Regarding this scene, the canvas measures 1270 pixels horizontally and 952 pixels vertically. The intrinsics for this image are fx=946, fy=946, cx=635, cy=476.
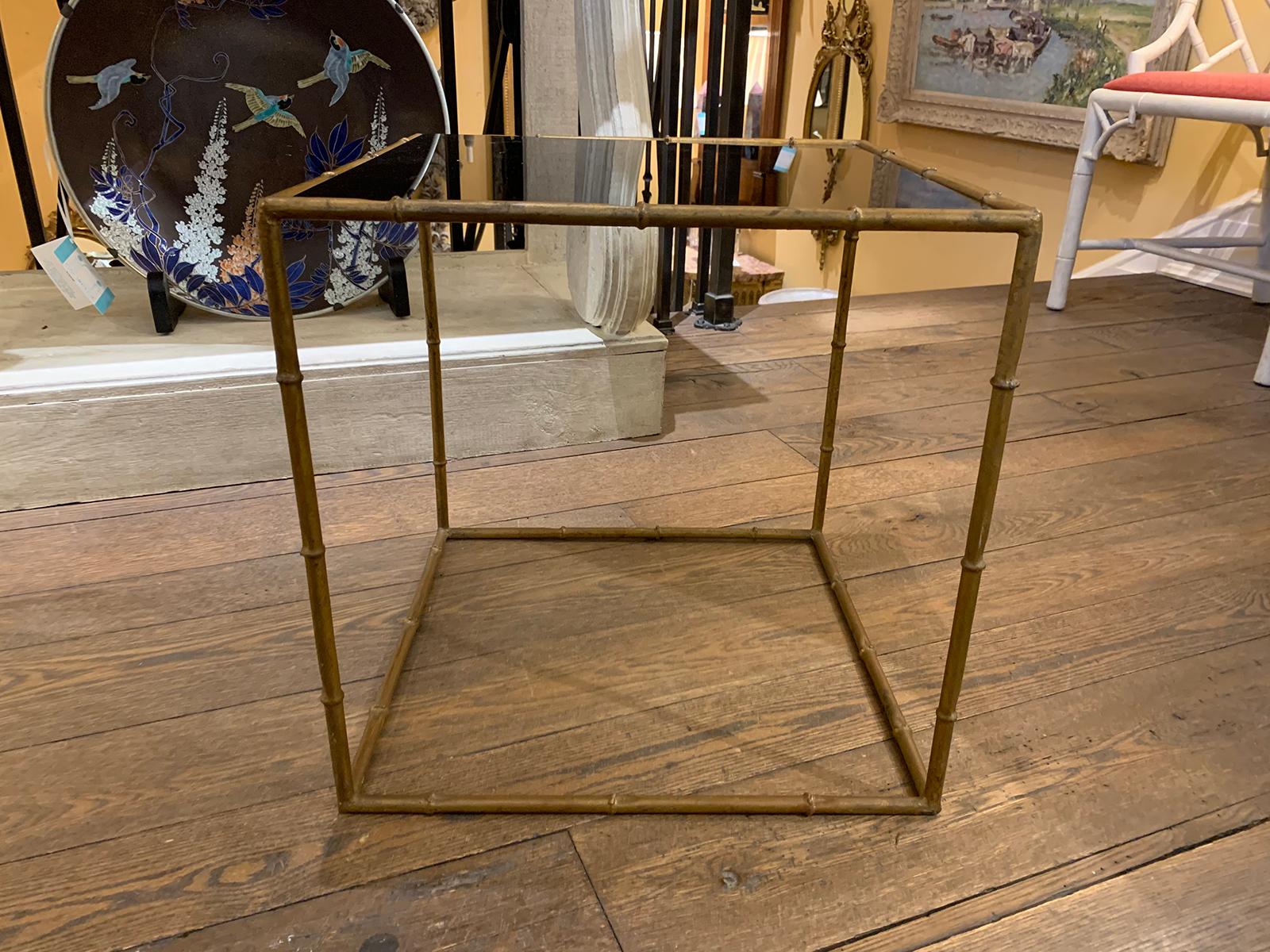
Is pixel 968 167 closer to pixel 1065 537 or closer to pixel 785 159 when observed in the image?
pixel 1065 537

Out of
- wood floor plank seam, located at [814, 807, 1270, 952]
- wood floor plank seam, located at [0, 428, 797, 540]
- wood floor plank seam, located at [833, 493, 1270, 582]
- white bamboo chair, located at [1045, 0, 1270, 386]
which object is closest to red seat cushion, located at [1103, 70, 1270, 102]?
white bamboo chair, located at [1045, 0, 1270, 386]

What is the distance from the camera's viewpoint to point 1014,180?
3.06 m

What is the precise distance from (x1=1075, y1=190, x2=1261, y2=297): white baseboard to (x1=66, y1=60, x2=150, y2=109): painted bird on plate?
2.29 meters

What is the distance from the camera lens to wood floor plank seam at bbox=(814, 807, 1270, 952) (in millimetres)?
702

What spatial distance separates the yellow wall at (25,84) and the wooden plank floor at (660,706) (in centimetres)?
181

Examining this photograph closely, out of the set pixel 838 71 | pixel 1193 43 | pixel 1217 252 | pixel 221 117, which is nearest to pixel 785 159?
pixel 221 117

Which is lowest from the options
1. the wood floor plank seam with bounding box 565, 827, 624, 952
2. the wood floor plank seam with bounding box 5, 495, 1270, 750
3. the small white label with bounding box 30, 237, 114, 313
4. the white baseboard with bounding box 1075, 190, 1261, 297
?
the wood floor plank seam with bounding box 5, 495, 1270, 750

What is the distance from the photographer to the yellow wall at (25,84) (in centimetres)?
246

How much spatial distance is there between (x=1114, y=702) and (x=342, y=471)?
3.43ft

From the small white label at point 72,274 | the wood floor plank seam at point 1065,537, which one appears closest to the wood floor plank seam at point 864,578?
the wood floor plank seam at point 1065,537

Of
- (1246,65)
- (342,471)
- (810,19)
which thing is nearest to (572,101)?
(342,471)

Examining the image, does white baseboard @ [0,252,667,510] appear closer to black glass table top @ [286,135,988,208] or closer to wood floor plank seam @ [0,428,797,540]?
wood floor plank seam @ [0,428,797,540]

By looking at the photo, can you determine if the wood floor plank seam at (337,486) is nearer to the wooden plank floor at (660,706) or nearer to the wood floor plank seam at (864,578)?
the wooden plank floor at (660,706)

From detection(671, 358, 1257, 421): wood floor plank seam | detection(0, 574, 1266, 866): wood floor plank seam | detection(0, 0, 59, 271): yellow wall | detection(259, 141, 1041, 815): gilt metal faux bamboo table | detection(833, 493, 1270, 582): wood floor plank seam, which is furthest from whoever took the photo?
detection(0, 0, 59, 271): yellow wall
